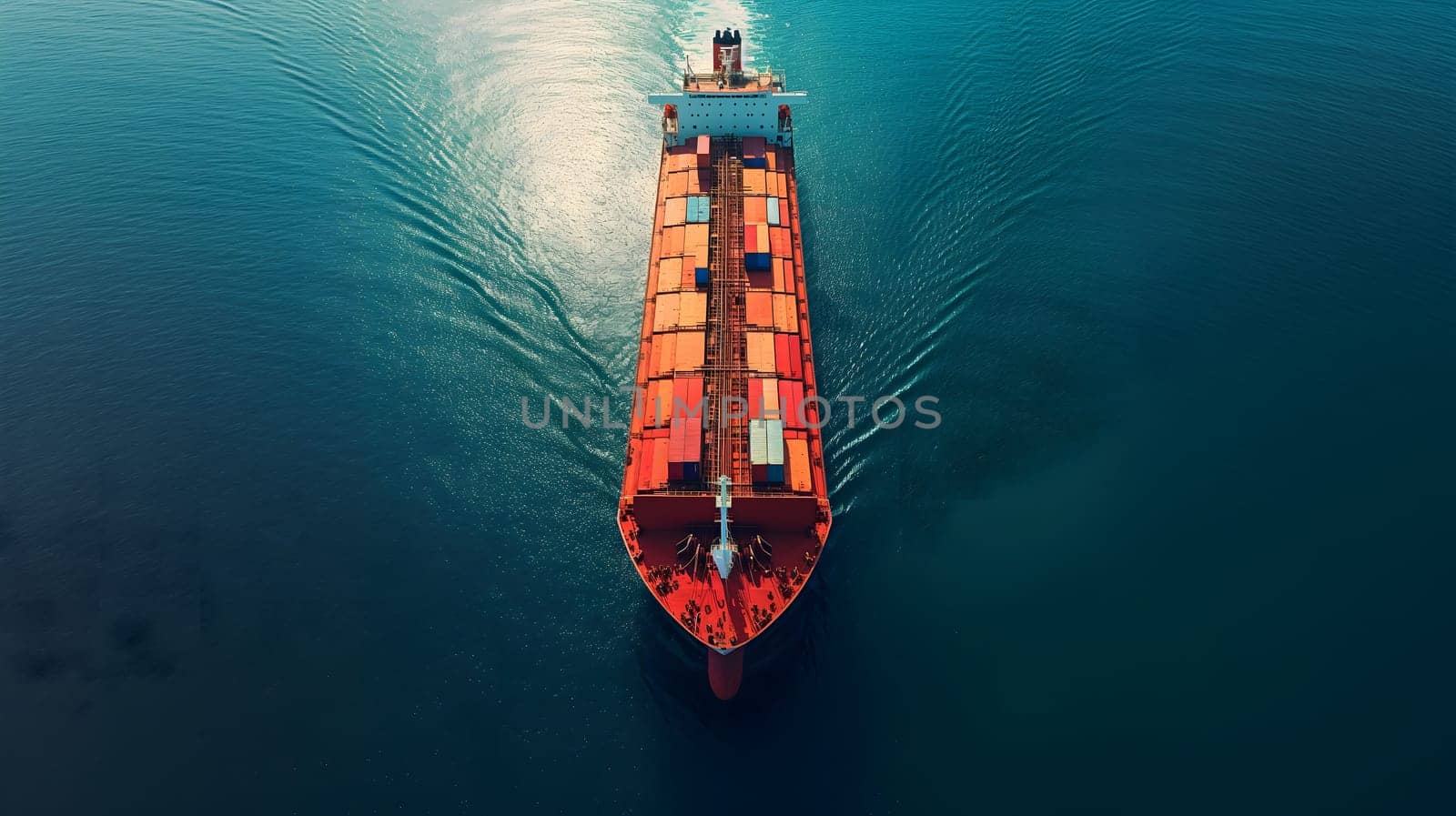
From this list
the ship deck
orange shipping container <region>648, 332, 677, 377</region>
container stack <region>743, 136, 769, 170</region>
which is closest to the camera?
the ship deck

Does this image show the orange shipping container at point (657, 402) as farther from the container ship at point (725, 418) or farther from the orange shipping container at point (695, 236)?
the orange shipping container at point (695, 236)

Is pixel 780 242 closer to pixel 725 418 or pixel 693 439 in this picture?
pixel 725 418

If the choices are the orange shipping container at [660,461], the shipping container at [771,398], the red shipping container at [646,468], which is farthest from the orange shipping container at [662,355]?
the shipping container at [771,398]

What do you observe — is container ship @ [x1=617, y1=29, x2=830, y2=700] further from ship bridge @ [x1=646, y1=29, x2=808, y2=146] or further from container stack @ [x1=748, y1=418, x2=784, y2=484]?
ship bridge @ [x1=646, y1=29, x2=808, y2=146]

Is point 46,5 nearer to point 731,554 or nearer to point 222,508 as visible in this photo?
point 222,508

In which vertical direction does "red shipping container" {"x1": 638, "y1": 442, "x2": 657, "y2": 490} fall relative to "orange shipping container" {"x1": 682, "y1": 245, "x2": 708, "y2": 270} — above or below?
below

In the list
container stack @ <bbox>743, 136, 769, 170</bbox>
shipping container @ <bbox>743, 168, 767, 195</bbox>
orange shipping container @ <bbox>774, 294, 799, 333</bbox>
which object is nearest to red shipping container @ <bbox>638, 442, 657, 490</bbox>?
orange shipping container @ <bbox>774, 294, 799, 333</bbox>

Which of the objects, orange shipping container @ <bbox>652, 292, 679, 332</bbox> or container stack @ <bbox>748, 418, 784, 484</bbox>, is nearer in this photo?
container stack @ <bbox>748, 418, 784, 484</bbox>
